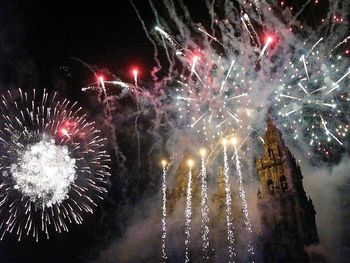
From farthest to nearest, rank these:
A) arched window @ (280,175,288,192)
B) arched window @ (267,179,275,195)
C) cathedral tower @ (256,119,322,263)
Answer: arched window @ (267,179,275,195) < arched window @ (280,175,288,192) < cathedral tower @ (256,119,322,263)

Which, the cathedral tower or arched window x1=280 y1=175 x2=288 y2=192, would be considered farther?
arched window x1=280 y1=175 x2=288 y2=192

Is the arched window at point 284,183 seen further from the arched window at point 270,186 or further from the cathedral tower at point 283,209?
the arched window at point 270,186

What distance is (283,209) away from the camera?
217 feet

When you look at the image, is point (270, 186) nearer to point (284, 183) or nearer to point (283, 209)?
point (284, 183)

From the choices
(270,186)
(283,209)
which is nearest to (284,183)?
(270,186)

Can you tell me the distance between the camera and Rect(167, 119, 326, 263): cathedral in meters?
63.8

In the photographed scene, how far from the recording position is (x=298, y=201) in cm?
6619

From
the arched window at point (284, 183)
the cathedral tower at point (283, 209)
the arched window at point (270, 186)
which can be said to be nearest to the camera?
the cathedral tower at point (283, 209)

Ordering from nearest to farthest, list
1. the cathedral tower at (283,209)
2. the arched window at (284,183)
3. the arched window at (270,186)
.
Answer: the cathedral tower at (283,209)
the arched window at (284,183)
the arched window at (270,186)

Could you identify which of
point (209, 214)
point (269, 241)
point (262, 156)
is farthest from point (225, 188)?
point (269, 241)

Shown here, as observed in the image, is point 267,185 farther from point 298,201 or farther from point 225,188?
point 225,188

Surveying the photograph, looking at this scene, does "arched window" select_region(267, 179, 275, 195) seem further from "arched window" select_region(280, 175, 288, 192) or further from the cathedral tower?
"arched window" select_region(280, 175, 288, 192)

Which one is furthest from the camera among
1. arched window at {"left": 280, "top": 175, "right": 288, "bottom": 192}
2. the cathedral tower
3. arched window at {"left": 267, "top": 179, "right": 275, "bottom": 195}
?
arched window at {"left": 267, "top": 179, "right": 275, "bottom": 195}

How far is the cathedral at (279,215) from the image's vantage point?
6378 centimetres
